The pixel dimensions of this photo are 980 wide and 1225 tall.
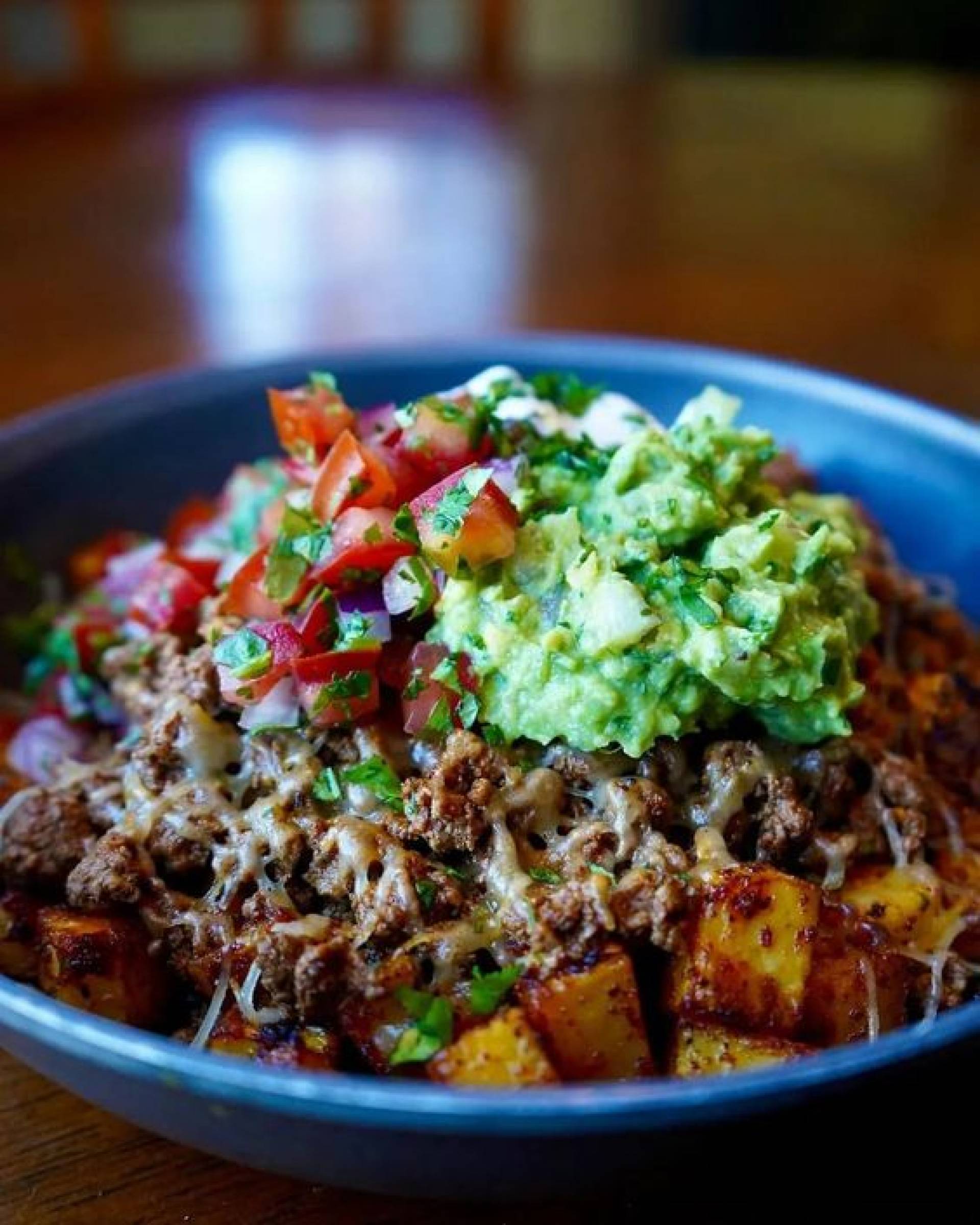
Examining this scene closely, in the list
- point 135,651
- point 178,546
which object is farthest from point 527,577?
point 178,546

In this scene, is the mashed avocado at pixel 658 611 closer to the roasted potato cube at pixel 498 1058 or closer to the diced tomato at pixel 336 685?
the diced tomato at pixel 336 685

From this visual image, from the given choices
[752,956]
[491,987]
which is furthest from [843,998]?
[491,987]

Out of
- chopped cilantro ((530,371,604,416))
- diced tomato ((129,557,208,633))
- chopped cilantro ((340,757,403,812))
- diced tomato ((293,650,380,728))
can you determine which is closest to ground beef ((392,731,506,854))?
chopped cilantro ((340,757,403,812))

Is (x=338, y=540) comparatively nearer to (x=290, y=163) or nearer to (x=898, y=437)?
(x=898, y=437)

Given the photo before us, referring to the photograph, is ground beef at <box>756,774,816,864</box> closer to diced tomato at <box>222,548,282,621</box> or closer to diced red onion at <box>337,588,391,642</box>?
diced red onion at <box>337,588,391,642</box>

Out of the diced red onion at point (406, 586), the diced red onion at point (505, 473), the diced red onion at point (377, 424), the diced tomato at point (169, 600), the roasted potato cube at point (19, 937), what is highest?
the diced red onion at point (505, 473)

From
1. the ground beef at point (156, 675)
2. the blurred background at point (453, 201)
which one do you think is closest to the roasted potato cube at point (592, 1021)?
the ground beef at point (156, 675)
